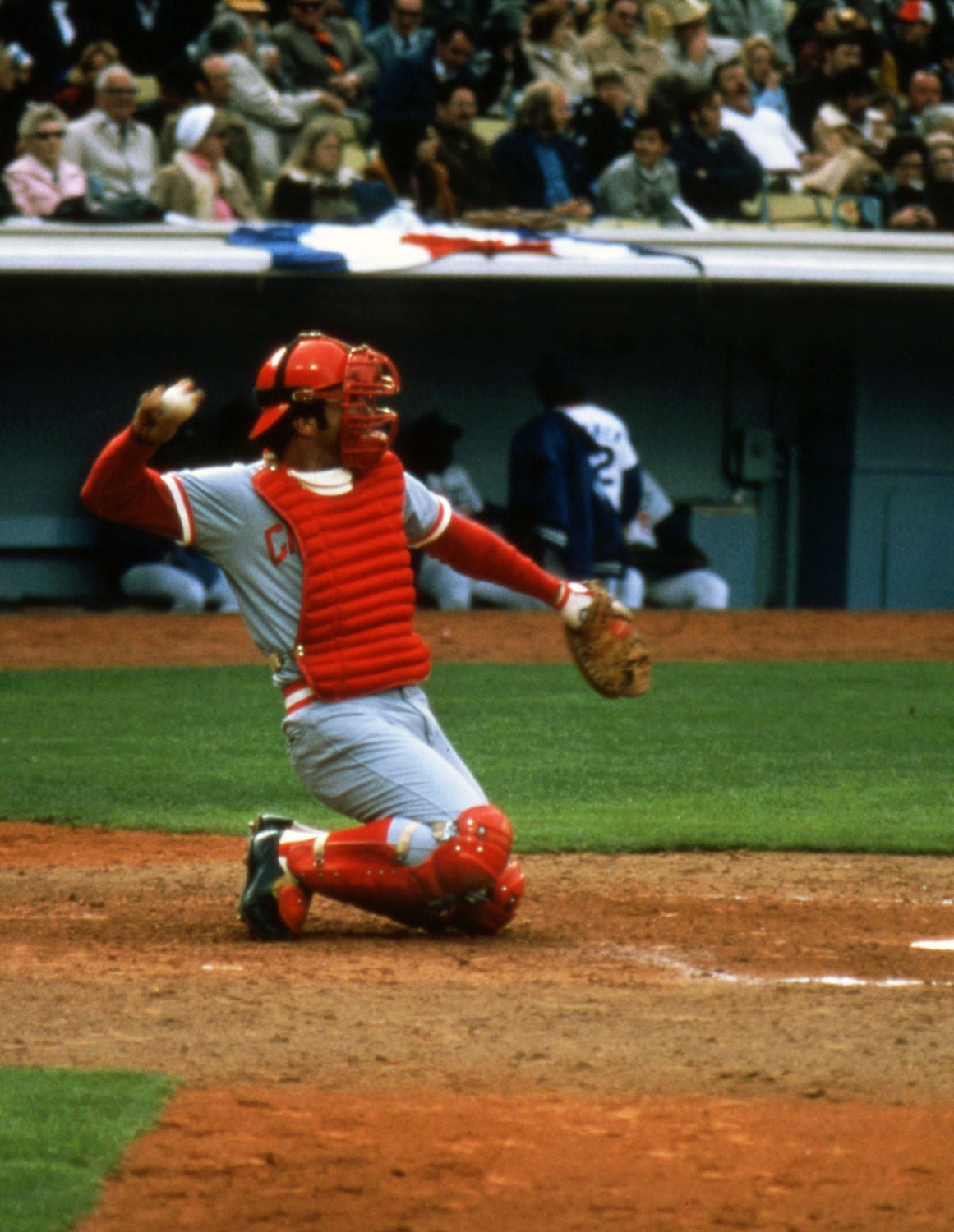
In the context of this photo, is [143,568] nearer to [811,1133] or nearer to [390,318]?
[390,318]

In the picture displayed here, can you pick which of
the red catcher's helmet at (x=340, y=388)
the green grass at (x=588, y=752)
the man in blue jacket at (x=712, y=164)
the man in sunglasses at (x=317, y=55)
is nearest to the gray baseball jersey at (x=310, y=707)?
the red catcher's helmet at (x=340, y=388)

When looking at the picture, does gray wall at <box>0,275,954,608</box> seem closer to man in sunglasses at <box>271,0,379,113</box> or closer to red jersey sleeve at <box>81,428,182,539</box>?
man in sunglasses at <box>271,0,379,113</box>

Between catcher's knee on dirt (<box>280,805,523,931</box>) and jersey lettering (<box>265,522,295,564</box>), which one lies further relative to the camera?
jersey lettering (<box>265,522,295,564</box>)

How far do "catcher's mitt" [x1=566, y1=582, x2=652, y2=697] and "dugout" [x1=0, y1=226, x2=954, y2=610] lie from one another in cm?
784

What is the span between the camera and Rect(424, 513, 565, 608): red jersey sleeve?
4734 millimetres

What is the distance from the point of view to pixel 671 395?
14.3 m

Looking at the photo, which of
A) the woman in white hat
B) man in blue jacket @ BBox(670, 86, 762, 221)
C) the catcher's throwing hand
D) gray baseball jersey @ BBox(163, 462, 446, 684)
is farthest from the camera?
man in blue jacket @ BBox(670, 86, 762, 221)

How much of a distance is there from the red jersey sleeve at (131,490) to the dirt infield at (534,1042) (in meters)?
0.94

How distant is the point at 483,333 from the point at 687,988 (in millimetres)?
10337

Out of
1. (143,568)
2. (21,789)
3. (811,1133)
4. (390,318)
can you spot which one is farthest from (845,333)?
(811,1133)

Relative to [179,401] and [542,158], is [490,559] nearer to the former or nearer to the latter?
[179,401]

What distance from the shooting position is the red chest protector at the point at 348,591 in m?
4.43

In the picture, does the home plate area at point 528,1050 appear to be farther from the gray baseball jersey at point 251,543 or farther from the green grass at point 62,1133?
the gray baseball jersey at point 251,543

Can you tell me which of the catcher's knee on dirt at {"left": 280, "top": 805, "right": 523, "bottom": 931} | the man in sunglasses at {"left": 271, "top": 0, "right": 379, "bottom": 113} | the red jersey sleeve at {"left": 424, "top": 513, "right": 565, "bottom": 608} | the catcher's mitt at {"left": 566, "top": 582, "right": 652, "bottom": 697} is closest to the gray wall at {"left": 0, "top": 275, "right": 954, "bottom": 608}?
the man in sunglasses at {"left": 271, "top": 0, "right": 379, "bottom": 113}
